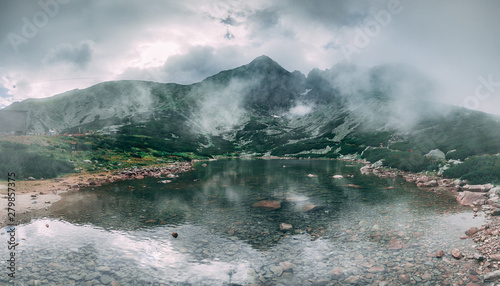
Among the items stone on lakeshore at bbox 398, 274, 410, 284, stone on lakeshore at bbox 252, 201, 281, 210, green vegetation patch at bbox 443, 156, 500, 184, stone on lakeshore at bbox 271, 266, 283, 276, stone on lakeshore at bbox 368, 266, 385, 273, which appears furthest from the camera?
green vegetation patch at bbox 443, 156, 500, 184

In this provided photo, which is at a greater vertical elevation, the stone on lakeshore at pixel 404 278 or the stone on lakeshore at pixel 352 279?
the stone on lakeshore at pixel 404 278

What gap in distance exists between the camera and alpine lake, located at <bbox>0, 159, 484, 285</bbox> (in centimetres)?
918

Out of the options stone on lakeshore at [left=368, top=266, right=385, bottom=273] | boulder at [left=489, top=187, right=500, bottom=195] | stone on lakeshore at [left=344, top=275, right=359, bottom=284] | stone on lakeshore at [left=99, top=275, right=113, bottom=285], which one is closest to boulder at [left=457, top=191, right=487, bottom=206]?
boulder at [left=489, top=187, right=500, bottom=195]

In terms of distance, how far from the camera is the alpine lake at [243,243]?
361 inches

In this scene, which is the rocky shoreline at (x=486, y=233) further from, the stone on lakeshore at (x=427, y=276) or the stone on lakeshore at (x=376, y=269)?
the stone on lakeshore at (x=376, y=269)

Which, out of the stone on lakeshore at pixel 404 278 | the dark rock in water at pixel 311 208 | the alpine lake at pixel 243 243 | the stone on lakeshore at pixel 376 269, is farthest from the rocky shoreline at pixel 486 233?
the dark rock in water at pixel 311 208

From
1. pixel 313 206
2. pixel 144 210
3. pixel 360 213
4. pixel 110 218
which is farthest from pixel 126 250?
pixel 360 213

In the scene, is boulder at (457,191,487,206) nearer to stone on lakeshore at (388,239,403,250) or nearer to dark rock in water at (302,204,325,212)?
dark rock in water at (302,204,325,212)

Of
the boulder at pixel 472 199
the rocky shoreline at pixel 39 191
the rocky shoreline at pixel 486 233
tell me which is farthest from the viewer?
the boulder at pixel 472 199

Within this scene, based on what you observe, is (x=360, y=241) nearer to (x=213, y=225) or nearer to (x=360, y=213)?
(x=360, y=213)

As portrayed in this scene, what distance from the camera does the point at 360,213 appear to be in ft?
59.2

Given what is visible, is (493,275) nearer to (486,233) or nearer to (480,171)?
(486,233)

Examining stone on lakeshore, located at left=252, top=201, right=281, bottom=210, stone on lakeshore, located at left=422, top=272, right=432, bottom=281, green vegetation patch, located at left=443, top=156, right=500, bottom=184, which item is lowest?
stone on lakeshore, located at left=252, top=201, right=281, bottom=210

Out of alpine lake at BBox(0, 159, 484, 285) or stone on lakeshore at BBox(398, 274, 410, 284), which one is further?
alpine lake at BBox(0, 159, 484, 285)
